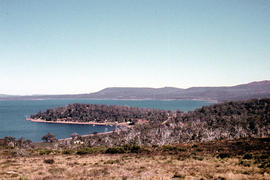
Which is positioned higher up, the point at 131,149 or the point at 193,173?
the point at 193,173

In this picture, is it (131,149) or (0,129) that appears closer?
(131,149)

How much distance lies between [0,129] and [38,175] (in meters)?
216

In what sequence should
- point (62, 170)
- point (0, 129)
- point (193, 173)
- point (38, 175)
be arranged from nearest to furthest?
point (193, 173), point (38, 175), point (62, 170), point (0, 129)

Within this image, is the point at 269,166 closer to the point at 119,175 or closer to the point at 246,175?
the point at 246,175

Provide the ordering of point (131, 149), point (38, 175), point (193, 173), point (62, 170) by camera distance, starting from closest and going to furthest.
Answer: point (193, 173), point (38, 175), point (62, 170), point (131, 149)


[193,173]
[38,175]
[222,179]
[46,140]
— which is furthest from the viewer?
[46,140]

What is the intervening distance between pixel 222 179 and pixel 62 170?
13744 millimetres

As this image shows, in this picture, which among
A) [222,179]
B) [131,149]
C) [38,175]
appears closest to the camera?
[222,179]

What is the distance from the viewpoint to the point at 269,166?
16406 mm

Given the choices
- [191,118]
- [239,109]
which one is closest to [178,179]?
[191,118]

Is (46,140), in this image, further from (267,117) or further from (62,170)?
(267,117)

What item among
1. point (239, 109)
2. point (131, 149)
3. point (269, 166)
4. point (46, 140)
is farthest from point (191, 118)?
point (269, 166)

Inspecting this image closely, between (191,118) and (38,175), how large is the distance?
192 meters

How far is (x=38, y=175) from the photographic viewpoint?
17.8 m
